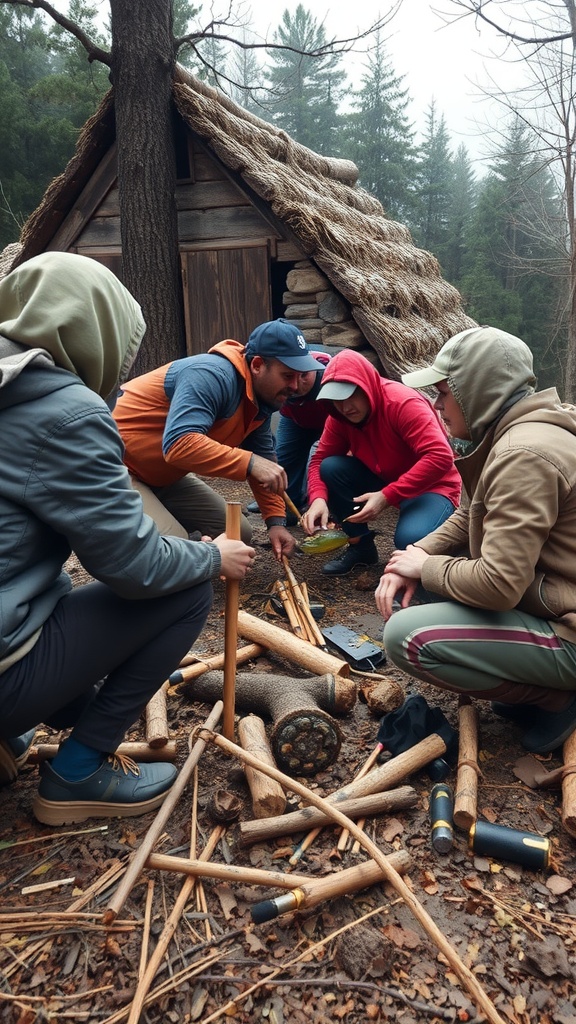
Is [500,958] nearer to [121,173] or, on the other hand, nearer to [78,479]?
[78,479]

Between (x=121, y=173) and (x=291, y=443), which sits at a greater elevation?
Result: (x=121, y=173)

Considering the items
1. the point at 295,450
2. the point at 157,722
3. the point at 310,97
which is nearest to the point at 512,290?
the point at 310,97

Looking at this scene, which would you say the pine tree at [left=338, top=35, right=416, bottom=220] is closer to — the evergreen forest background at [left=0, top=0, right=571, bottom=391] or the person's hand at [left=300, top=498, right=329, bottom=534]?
the evergreen forest background at [left=0, top=0, right=571, bottom=391]

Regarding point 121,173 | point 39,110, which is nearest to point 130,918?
point 121,173

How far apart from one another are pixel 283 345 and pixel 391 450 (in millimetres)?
1091

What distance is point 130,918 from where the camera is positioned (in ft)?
6.09

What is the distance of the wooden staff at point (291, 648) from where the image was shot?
3.01m

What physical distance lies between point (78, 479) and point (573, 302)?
11.9m

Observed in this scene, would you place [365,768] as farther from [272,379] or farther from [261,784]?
[272,379]

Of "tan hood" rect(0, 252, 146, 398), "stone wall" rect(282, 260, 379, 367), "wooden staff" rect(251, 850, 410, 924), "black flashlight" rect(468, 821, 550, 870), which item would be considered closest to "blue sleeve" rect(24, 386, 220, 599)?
"tan hood" rect(0, 252, 146, 398)

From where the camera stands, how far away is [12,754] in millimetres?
2365

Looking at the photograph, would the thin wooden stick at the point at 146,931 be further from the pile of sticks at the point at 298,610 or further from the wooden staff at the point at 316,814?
the pile of sticks at the point at 298,610

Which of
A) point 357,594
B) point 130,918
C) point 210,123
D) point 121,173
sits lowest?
point 357,594

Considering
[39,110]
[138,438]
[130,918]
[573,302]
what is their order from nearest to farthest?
1. [130,918]
2. [138,438]
3. [573,302]
4. [39,110]
